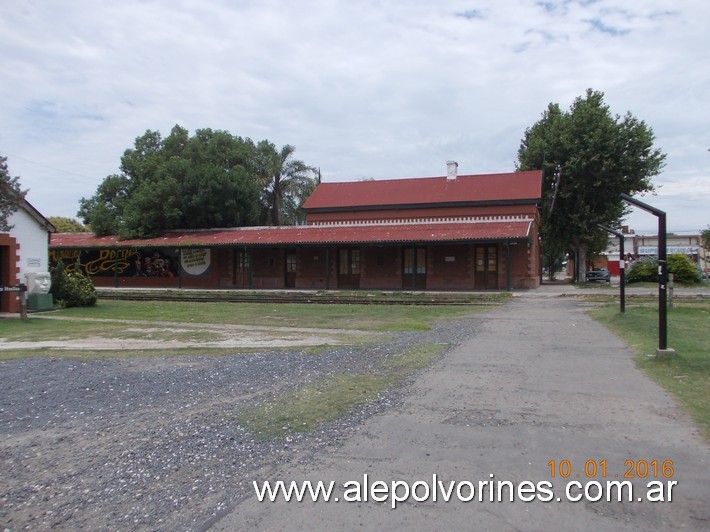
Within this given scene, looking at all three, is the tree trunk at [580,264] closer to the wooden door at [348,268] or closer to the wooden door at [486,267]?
the wooden door at [486,267]

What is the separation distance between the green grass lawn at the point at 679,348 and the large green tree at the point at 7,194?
60.5ft

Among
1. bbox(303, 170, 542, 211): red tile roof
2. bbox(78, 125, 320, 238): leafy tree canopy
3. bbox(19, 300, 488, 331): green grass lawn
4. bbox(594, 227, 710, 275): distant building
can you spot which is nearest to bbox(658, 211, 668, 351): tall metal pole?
bbox(19, 300, 488, 331): green grass lawn

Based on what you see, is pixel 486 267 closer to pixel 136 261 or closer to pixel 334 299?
pixel 334 299

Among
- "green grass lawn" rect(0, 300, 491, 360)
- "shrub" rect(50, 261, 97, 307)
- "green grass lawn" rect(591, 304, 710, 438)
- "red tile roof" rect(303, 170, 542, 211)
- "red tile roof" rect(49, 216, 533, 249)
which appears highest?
"red tile roof" rect(303, 170, 542, 211)

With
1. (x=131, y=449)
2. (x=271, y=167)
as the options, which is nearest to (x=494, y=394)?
(x=131, y=449)

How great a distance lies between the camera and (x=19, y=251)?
20672mm

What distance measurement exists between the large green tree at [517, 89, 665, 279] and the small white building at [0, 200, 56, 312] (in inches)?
1207

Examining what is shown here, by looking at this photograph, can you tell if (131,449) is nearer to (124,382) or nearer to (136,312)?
(124,382)

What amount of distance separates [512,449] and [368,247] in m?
30.4

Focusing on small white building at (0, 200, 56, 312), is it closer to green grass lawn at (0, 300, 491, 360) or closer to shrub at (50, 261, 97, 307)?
shrub at (50, 261, 97, 307)

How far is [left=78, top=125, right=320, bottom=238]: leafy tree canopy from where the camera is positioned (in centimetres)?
4062

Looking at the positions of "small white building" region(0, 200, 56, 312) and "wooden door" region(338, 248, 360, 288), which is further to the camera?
"wooden door" region(338, 248, 360, 288)

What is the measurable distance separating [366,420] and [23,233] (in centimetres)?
1952

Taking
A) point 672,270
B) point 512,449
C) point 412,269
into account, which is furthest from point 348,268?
point 512,449
